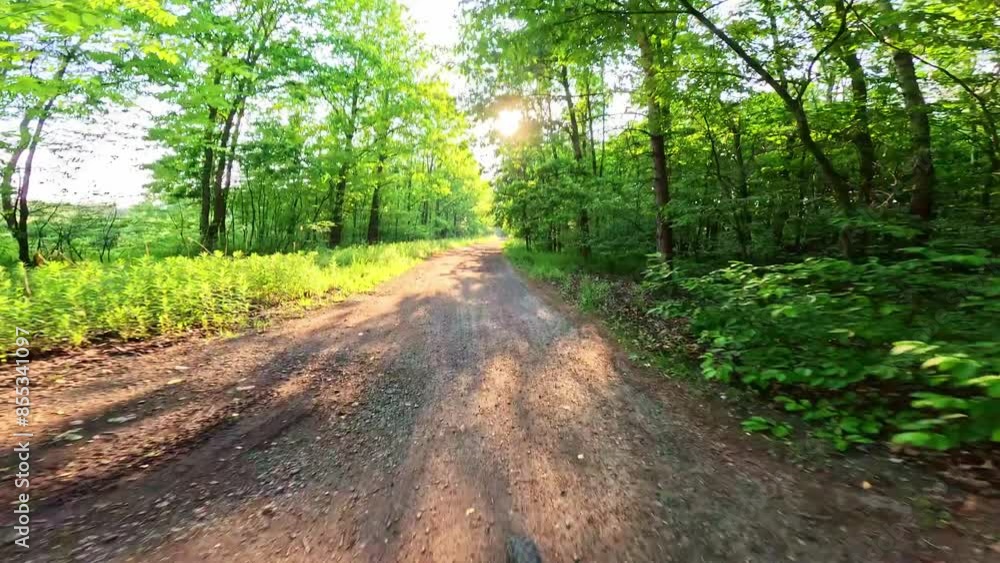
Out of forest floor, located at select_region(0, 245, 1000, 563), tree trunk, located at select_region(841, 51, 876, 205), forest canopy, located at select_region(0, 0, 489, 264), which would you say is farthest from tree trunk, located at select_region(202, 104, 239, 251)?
tree trunk, located at select_region(841, 51, 876, 205)

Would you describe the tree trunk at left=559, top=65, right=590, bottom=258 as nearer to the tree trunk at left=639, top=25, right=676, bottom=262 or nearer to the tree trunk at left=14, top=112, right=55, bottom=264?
the tree trunk at left=639, top=25, right=676, bottom=262

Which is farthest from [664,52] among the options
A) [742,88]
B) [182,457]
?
[182,457]

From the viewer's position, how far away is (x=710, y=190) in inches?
300

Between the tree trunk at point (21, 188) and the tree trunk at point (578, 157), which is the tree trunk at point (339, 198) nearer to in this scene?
the tree trunk at point (21, 188)

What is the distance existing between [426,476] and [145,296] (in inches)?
207

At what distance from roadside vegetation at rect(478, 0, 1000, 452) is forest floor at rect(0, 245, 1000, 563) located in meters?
0.50

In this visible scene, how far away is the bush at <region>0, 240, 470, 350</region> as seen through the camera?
160 inches

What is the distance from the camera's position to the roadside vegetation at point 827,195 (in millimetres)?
2646

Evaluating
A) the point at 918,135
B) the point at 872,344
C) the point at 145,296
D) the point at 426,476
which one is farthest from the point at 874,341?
the point at 145,296

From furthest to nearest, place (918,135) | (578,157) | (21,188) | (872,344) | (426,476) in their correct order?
(578,157)
(21,188)
(918,135)
(872,344)
(426,476)

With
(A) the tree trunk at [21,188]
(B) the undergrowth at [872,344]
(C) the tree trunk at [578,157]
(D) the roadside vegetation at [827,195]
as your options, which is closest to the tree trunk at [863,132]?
(D) the roadside vegetation at [827,195]

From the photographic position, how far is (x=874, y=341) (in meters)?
2.90

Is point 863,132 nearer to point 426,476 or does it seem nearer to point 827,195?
point 827,195

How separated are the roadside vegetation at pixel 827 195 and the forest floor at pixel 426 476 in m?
0.50
